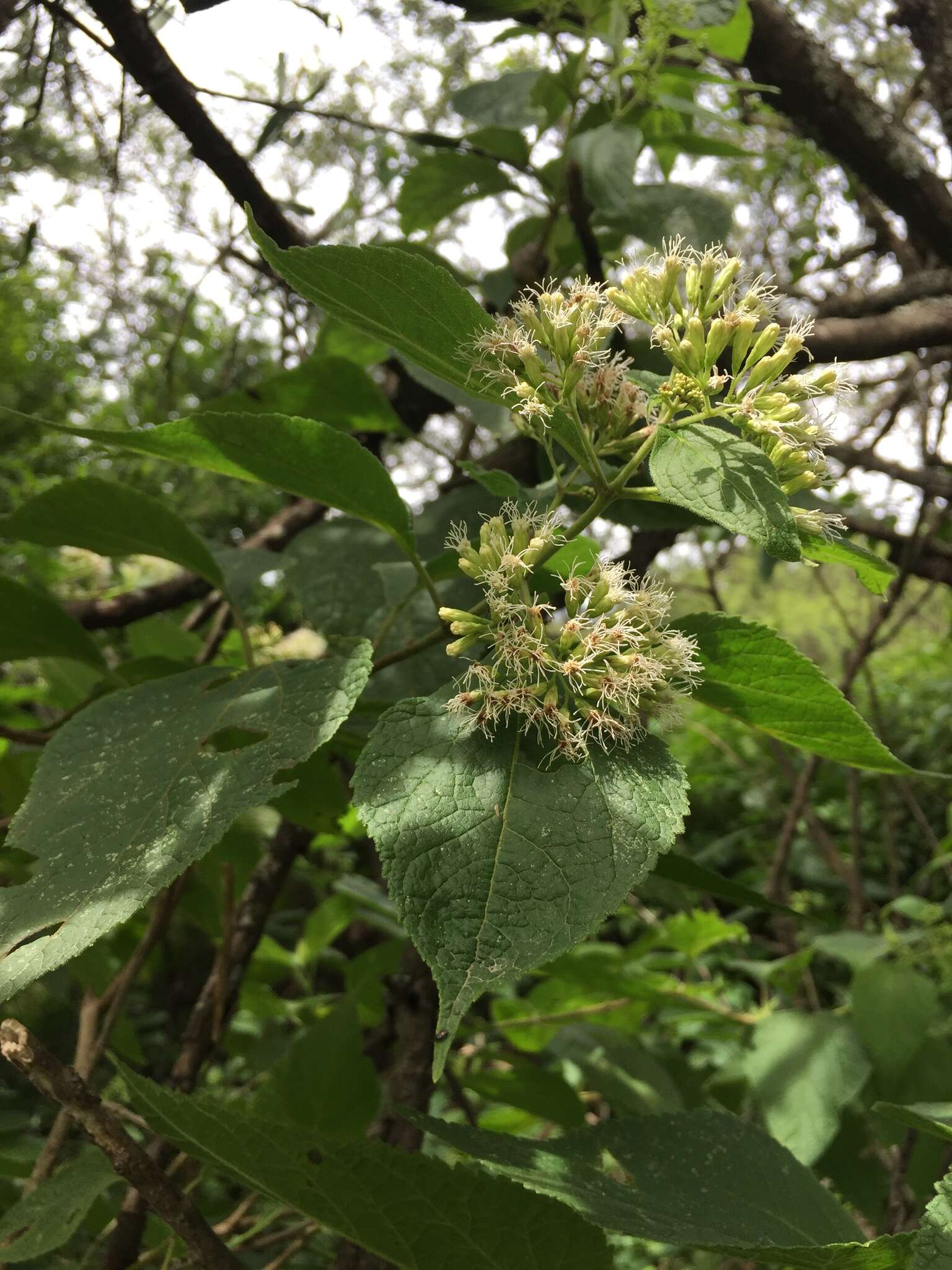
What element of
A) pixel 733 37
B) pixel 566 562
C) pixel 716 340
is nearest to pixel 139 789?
pixel 566 562

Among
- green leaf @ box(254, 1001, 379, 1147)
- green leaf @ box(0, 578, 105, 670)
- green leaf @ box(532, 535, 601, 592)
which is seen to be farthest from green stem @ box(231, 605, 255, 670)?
green leaf @ box(254, 1001, 379, 1147)

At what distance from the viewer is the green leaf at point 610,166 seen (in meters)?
0.83

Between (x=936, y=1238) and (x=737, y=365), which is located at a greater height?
(x=737, y=365)

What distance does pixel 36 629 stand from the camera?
688mm

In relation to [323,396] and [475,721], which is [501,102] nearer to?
[323,396]

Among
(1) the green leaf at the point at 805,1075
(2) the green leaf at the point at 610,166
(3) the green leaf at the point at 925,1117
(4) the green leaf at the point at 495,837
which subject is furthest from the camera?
(1) the green leaf at the point at 805,1075

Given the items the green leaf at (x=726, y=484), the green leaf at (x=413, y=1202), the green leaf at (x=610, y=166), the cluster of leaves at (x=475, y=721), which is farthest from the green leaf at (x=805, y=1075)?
the green leaf at (x=610, y=166)

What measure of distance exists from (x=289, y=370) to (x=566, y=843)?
0.63 metres

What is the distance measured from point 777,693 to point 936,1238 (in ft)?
0.83

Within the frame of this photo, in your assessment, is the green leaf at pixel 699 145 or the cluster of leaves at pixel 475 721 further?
the green leaf at pixel 699 145

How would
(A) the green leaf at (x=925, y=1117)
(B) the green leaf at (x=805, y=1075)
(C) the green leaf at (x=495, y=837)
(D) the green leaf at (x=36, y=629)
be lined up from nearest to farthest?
1. (C) the green leaf at (x=495, y=837)
2. (A) the green leaf at (x=925, y=1117)
3. (D) the green leaf at (x=36, y=629)
4. (B) the green leaf at (x=805, y=1075)

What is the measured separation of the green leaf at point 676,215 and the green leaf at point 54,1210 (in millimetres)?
852

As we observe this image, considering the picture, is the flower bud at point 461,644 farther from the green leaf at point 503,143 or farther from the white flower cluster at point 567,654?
the green leaf at point 503,143

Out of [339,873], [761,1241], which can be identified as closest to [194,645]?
[339,873]
